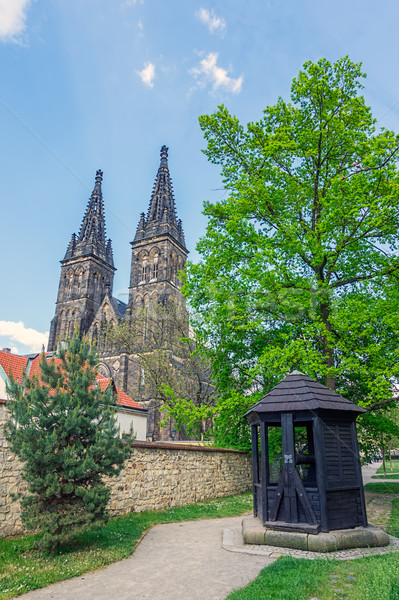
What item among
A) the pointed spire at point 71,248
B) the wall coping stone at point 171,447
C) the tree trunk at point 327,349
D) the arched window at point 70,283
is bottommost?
the wall coping stone at point 171,447

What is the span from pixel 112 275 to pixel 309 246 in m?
53.2

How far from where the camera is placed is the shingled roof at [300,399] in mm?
7691

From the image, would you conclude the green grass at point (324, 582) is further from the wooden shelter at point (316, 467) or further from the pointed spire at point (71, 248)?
the pointed spire at point (71, 248)

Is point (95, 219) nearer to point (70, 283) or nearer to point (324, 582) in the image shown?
point (70, 283)

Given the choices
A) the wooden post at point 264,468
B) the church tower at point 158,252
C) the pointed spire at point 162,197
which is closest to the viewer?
the wooden post at point 264,468

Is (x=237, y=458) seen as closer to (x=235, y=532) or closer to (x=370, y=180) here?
(x=235, y=532)

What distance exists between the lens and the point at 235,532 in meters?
8.09

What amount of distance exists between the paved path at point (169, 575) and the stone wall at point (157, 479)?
1.96 m

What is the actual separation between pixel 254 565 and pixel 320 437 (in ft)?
8.83

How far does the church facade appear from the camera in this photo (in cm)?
4644

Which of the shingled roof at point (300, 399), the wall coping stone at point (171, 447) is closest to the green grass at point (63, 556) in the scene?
the wall coping stone at point (171, 447)

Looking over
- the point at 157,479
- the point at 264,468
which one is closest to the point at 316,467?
the point at 264,468

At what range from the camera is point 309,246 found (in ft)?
37.3

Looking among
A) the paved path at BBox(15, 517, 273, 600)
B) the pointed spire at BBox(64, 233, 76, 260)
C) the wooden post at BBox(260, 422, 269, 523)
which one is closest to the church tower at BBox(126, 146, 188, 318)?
the pointed spire at BBox(64, 233, 76, 260)
